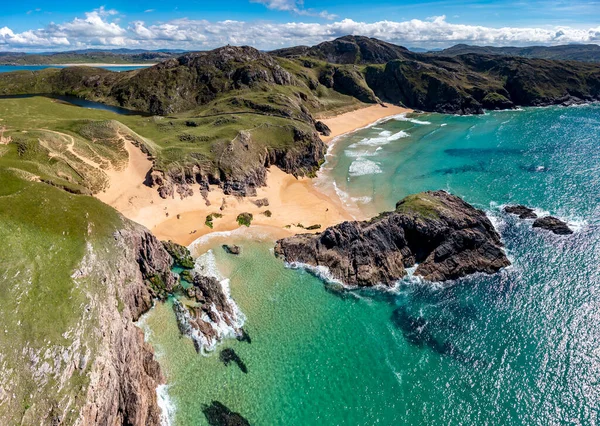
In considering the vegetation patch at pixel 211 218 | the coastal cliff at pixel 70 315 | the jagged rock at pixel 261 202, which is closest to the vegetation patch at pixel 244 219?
the vegetation patch at pixel 211 218

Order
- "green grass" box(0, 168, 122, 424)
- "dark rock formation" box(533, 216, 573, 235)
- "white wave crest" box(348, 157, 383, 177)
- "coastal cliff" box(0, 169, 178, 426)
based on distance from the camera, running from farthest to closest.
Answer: "white wave crest" box(348, 157, 383, 177)
"dark rock formation" box(533, 216, 573, 235)
"green grass" box(0, 168, 122, 424)
"coastal cliff" box(0, 169, 178, 426)

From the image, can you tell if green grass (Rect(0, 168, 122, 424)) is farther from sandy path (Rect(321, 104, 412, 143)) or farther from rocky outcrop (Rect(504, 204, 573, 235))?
sandy path (Rect(321, 104, 412, 143))

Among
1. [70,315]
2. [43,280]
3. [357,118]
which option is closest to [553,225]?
[70,315]

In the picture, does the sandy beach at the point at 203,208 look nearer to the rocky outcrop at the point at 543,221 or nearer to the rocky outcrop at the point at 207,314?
the rocky outcrop at the point at 207,314

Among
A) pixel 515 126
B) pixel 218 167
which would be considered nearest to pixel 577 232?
pixel 218 167

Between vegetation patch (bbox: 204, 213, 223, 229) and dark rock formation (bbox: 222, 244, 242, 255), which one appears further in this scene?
vegetation patch (bbox: 204, 213, 223, 229)

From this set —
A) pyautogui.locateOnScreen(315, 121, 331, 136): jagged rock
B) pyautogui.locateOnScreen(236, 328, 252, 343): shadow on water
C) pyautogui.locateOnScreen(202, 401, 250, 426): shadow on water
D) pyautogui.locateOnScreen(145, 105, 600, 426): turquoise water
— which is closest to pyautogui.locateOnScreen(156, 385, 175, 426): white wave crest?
pyautogui.locateOnScreen(145, 105, 600, 426): turquoise water
